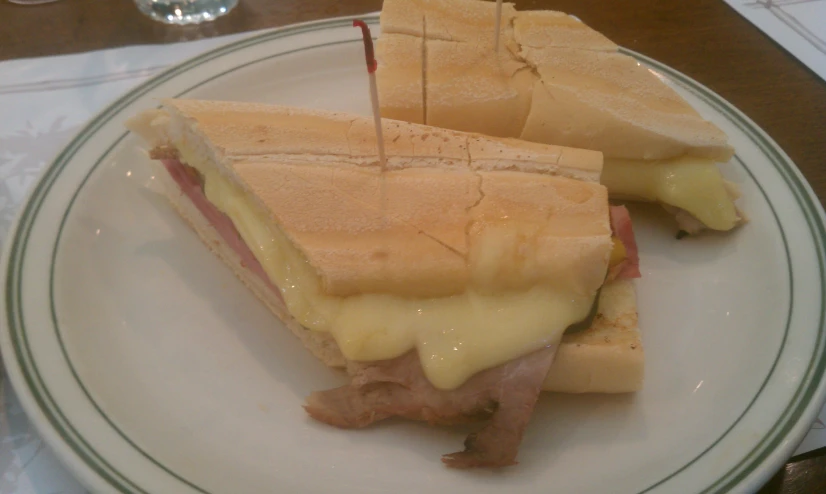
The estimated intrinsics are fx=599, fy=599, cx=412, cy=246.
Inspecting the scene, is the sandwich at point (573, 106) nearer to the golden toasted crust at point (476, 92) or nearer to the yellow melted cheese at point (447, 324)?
the golden toasted crust at point (476, 92)

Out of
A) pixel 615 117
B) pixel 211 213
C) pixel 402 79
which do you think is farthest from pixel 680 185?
pixel 211 213

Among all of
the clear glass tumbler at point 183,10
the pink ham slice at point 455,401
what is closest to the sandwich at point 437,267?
the pink ham slice at point 455,401

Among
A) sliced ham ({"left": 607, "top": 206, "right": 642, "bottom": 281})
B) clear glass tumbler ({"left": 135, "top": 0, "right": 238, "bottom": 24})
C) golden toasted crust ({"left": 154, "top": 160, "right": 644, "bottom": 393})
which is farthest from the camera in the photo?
clear glass tumbler ({"left": 135, "top": 0, "right": 238, "bottom": 24})

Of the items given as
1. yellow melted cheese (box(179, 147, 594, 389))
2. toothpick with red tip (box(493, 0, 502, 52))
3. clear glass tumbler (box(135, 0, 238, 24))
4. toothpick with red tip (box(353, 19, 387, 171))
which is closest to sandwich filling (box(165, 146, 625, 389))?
yellow melted cheese (box(179, 147, 594, 389))

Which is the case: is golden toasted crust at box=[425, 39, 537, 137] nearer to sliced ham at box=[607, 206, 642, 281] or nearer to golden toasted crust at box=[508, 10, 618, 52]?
golden toasted crust at box=[508, 10, 618, 52]

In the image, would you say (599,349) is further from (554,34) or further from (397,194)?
(554,34)

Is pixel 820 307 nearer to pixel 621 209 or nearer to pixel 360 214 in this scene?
pixel 621 209

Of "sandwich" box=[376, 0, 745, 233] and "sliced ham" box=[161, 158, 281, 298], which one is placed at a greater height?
"sandwich" box=[376, 0, 745, 233]

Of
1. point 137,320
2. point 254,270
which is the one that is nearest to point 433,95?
point 254,270
